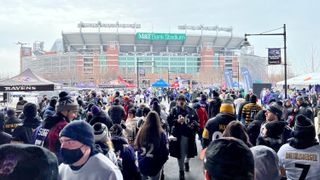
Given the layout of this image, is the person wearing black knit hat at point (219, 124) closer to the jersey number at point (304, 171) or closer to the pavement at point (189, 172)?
the pavement at point (189, 172)

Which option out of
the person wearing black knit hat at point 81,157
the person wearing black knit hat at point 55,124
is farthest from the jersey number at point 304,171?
the person wearing black knit hat at point 55,124

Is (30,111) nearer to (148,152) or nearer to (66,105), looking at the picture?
(66,105)

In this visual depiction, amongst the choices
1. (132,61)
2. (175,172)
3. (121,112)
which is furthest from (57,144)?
(132,61)

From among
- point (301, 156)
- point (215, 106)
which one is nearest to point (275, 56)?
point (215, 106)

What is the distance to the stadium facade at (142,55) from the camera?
144 m

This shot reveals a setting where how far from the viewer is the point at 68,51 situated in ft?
515

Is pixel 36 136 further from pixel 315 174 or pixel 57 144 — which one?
pixel 315 174

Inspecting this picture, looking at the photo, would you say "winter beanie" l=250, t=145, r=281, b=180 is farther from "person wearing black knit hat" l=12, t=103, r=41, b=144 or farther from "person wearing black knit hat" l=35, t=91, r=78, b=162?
"person wearing black knit hat" l=12, t=103, r=41, b=144

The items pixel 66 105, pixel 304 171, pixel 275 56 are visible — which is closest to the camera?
pixel 304 171

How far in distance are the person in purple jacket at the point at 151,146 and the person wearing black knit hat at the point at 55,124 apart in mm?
1134

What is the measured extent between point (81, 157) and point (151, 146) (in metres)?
3.21

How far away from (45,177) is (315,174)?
3004mm

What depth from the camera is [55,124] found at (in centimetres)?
559

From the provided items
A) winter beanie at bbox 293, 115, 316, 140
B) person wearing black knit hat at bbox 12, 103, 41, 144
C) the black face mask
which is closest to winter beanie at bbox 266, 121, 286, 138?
winter beanie at bbox 293, 115, 316, 140
